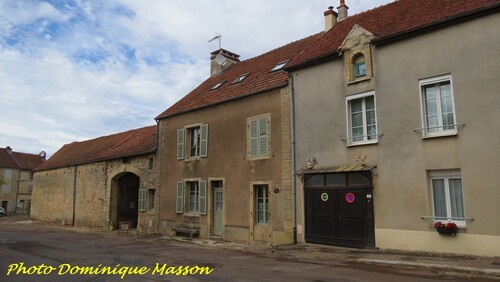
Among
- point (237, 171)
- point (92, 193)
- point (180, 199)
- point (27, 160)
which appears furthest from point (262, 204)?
point (27, 160)

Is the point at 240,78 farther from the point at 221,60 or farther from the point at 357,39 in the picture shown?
the point at 357,39

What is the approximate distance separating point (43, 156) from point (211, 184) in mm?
48403

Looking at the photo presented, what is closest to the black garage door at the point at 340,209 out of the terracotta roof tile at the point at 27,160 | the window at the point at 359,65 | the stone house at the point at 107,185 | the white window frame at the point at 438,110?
the white window frame at the point at 438,110

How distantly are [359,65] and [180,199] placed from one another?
9.24m

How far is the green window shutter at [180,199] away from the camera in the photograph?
16250 millimetres

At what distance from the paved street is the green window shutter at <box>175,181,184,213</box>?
11.9 feet

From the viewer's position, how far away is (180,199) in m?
16.4

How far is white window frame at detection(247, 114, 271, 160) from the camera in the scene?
13180 mm

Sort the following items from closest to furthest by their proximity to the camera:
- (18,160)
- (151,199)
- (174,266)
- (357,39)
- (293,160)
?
(174,266) < (357,39) < (293,160) < (151,199) < (18,160)

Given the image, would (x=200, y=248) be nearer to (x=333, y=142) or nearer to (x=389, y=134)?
(x=333, y=142)

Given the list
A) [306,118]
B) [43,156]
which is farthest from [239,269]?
[43,156]

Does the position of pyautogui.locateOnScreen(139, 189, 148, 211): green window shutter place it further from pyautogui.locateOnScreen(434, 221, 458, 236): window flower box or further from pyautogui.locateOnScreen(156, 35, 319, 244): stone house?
pyautogui.locateOnScreen(434, 221, 458, 236): window flower box

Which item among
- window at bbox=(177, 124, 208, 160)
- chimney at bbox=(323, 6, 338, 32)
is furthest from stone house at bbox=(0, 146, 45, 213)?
chimney at bbox=(323, 6, 338, 32)

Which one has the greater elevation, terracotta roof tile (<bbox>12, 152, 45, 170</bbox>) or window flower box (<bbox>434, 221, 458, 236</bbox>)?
terracotta roof tile (<bbox>12, 152, 45, 170</bbox>)
